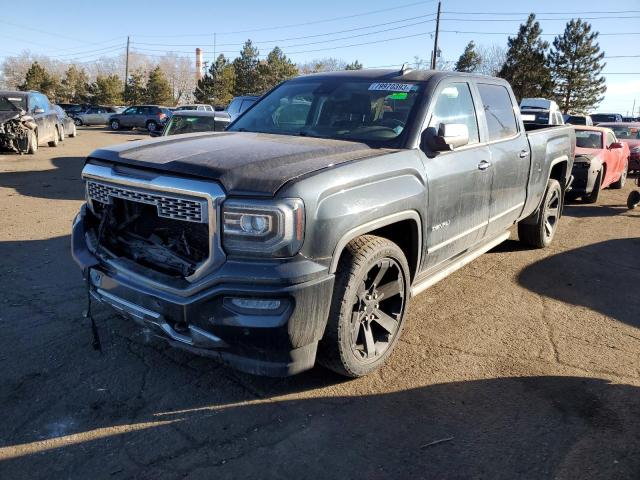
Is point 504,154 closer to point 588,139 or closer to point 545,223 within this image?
point 545,223

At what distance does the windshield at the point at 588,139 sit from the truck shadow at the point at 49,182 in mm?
10644

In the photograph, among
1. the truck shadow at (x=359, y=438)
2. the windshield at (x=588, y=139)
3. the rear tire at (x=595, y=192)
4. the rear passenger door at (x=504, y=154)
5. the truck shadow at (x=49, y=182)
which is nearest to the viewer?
the truck shadow at (x=359, y=438)

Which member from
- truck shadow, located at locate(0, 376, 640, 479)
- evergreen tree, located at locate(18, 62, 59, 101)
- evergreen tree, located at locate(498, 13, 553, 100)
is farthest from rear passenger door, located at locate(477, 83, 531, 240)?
evergreen tree, located at locate(18, 62, 59, 101)

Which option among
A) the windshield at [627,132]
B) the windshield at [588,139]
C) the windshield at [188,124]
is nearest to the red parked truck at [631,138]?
the windshield at [627,132]

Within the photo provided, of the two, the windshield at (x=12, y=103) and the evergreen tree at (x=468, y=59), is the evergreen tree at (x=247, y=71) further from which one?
the windshield at (x=12, y=103)

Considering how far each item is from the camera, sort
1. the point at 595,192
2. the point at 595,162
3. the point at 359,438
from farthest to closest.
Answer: the point at 595,192 → the point at 595,162 → the point at 359,438

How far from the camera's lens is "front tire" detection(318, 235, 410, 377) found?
9.71 feet

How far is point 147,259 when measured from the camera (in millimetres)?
3082

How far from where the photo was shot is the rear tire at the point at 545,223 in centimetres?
639

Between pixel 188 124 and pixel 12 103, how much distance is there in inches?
333

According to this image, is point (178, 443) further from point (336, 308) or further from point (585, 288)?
point (585, 288)

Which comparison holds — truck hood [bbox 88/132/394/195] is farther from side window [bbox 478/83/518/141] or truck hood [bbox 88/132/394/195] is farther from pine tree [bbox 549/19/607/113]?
pine tree [bbox 549/19/607/113]

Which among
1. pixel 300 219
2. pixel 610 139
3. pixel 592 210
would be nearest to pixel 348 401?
pixel 300 219

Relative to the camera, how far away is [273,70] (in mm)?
59094
